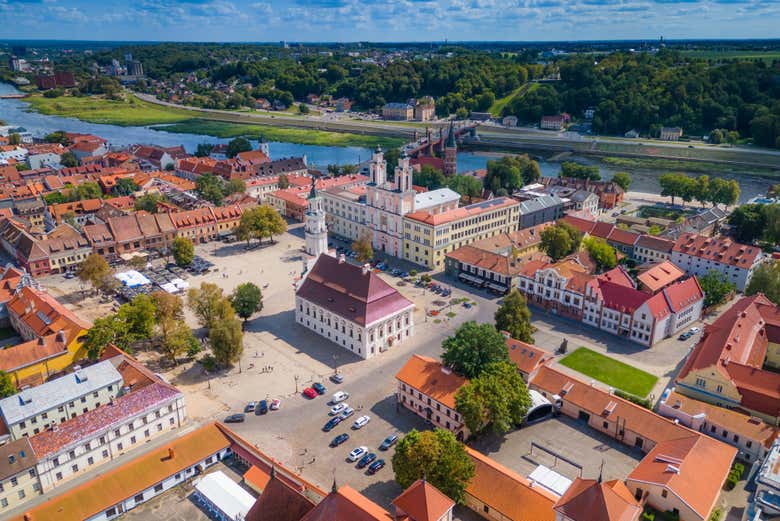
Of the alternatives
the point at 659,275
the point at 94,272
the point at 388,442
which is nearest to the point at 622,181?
the point at 659,275

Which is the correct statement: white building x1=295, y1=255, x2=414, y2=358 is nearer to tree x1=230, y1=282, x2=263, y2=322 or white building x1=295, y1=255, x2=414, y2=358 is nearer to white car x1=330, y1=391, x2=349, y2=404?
tree x1=230, y1=282, x2=263, y2=322

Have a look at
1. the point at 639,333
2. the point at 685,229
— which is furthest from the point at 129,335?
the point at 685,229

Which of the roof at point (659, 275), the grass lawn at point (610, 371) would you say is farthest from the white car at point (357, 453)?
the roof at point (659, 275)

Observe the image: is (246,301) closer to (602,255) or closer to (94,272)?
(94,272)

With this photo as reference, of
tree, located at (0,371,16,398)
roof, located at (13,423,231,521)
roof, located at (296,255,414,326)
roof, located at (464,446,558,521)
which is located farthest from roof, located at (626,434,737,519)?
tree, located at (0,371,16,398)

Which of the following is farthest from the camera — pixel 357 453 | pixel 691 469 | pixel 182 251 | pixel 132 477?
pixel 182 251

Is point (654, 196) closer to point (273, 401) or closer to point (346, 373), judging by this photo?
point (346, 373)
